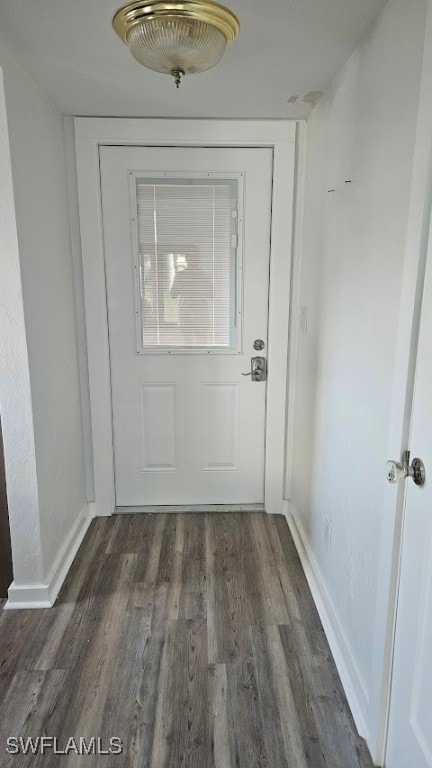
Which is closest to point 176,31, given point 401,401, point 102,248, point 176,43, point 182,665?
point 176,43

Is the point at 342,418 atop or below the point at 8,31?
below

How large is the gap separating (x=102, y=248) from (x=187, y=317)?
552 millimetres

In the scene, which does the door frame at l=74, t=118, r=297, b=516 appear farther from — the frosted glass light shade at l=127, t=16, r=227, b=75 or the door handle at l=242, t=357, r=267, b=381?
the frosted glass light shade at l=127, t=16, r=227, b=75

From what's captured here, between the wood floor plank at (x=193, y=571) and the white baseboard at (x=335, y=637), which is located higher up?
the white baseboard at (x=335, y=637)

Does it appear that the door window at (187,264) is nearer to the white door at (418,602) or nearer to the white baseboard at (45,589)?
the white baseboard at (45,589)

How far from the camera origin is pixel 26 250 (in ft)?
5.82

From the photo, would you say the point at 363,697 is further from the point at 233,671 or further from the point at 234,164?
the point at 234,164

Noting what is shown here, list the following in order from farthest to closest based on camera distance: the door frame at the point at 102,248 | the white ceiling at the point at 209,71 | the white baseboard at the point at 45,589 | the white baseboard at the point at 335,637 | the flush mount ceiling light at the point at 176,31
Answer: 1. the door frame at the point at 102,248
2. the white baseboard at the point at 45,589
3. the white baseboard at the point at 335,637
4. the white ceiling at the point at 209,71
5. the flush mount ceiling light at the point at 176,31

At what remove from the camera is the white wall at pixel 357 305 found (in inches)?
49.4

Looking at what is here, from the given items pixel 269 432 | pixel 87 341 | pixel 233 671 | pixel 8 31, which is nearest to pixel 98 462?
pixel 87 341

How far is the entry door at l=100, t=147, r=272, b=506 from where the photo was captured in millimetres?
2396

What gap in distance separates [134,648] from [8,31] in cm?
211

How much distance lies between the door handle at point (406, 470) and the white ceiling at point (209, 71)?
1.25m

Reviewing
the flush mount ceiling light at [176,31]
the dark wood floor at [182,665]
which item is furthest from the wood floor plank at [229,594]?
the flush mount ceiling light at [176,31]
